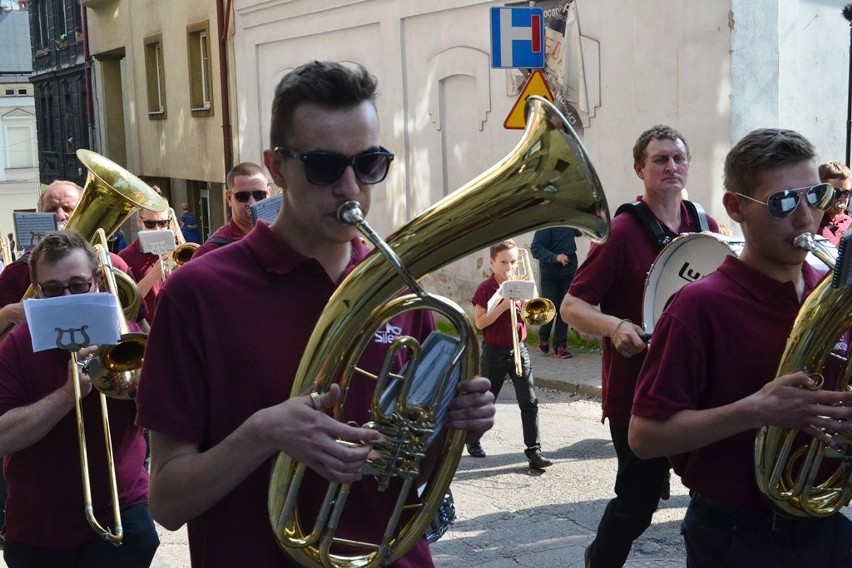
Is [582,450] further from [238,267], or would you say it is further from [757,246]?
[238,267]

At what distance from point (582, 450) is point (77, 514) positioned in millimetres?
4856

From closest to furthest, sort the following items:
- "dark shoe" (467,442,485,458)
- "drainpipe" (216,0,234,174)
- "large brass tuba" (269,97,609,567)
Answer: "large brass tuba" (269,97,609,567) → "dark shoe" (467,442,485,458) → "drainpipe" (216,0,234,174)

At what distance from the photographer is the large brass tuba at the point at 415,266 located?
7.13 ft

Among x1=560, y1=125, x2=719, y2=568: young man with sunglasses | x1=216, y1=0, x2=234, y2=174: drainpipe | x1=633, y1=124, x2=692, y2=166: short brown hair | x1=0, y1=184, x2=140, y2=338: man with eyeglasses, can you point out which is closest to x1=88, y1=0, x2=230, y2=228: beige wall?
x1=216, y1=0, x2=234, y2=174: drainpipe

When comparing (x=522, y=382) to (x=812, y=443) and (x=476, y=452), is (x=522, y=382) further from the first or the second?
(x=812, y=443)

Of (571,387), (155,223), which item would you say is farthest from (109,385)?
(571,387)

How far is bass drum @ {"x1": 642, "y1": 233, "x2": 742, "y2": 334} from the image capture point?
4.43 metres

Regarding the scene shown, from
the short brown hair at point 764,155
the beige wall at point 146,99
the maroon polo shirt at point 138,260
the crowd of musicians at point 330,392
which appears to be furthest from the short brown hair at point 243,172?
the beige wall at point 146,99

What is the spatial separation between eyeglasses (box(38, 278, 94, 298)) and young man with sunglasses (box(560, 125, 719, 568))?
1.99 m

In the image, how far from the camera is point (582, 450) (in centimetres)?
822

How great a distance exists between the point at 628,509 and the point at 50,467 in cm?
211

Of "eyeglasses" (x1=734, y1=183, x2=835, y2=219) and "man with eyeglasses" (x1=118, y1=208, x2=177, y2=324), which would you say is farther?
"man with eyeglasses" (x1=118, y1=208, x2=177, y2=324)

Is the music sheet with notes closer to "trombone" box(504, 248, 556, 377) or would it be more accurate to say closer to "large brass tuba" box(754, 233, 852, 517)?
"large brass tuba" box(754, 233, 852, 517)

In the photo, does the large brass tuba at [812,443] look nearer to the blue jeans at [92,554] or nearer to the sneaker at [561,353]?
the blue jeans at [92,554]
